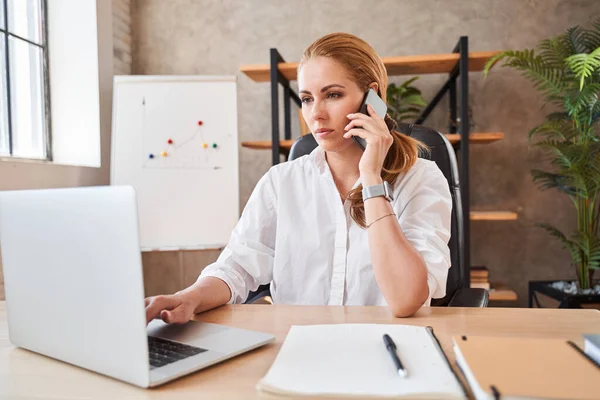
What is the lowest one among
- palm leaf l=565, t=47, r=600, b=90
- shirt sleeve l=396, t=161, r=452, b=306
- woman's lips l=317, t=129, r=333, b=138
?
shirt sleeve l=396, t=161, r=452, b=306

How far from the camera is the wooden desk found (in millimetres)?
611

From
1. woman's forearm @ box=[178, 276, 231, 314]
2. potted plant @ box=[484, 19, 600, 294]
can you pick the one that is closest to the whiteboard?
potted plant @ box=[484, 19, 600, 294]

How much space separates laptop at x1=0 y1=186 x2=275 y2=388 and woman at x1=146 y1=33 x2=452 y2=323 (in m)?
0.41

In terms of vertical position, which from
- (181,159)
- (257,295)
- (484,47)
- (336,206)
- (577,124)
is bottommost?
(257,295)

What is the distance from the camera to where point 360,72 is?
1340 millimetres

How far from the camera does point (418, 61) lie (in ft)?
8.93

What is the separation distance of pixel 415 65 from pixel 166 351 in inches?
97.0

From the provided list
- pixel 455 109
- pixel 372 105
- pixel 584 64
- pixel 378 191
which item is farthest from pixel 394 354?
pixel 455 109

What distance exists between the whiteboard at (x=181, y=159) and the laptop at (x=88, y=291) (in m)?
2.08

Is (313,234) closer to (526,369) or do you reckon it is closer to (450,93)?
(526,369)

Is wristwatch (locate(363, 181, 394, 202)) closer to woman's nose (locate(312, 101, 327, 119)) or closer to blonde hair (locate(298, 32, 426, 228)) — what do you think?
blonde hair (locate(298, 32, 426, 228))

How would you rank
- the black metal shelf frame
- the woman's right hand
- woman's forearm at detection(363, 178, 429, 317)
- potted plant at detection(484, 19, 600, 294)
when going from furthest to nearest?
the black metal shelf frame → potted plant at detection(484, 19, 600, 294) → woman's forearm at detection(363, 178, 429, 317) → the woman's right hand

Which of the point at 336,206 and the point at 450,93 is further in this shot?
the point at 450,93

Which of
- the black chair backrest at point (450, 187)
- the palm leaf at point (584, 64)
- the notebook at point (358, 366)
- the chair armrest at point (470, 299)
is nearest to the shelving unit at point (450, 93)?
the palm leaf at point (584, 64)
